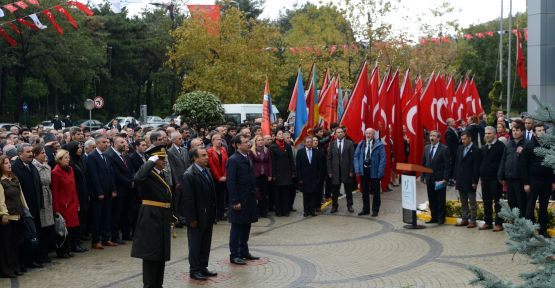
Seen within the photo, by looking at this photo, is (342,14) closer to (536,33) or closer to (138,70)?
(536,33)

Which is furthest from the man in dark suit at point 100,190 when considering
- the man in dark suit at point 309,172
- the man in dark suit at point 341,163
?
the man in dark suit at point 341,163

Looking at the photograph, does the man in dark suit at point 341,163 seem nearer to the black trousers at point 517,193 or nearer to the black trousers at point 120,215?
the black trousers at point 517,193

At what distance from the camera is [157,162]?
27.5 ft

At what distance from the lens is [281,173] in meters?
15.8

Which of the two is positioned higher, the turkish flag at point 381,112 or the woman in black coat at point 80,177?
the turkish flag at point 381,112

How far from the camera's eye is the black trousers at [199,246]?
9.55m

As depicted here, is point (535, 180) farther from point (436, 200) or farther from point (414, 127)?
point (414, 127)

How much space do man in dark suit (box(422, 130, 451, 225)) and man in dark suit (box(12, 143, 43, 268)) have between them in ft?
25.1

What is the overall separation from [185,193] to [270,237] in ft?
13.2

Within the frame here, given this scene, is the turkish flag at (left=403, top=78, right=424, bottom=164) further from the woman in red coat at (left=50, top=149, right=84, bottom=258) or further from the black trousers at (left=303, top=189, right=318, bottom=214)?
Result: the woman in red coat at (left=50, top=149, right=84, bottom=258)

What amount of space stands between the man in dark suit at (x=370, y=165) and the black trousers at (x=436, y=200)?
1.38 metres

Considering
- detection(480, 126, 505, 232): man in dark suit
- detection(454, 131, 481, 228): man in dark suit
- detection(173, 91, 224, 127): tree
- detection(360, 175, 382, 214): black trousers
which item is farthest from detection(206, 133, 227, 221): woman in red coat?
detection(173, 91, 224, 127): tree

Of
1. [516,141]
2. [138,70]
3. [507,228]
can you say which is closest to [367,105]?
[516,141]

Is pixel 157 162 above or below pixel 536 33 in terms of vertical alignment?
below
